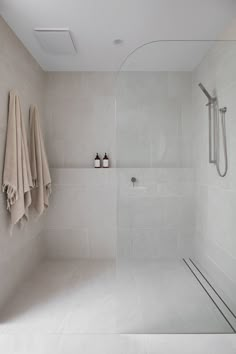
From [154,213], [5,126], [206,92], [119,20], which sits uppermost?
[119,20]

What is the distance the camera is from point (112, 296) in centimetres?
220

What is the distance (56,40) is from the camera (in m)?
2.41

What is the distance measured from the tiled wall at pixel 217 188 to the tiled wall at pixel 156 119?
0.08 m

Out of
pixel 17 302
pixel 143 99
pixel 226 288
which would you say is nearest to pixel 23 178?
pixel 17 302

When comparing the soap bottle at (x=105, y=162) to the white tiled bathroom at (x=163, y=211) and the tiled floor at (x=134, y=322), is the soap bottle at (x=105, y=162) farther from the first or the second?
the tiled floor at (x=134, y=322)

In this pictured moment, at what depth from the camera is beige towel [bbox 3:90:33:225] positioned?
210 cm

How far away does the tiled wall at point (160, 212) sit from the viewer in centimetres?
175

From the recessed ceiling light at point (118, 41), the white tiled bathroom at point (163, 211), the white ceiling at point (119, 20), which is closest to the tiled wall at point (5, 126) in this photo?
the white tiled bathroom at point (163, 211)

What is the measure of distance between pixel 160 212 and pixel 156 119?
0.61m

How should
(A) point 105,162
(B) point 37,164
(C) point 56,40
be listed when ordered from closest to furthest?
1. (C) point 56,40
2. (B) point 37,164
3. (A) point 105,162

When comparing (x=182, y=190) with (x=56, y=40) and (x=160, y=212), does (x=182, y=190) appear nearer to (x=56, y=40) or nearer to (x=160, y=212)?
(x=160, y=212)

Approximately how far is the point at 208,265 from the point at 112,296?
0.87m

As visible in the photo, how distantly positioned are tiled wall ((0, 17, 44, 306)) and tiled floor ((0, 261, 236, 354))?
1.20ft

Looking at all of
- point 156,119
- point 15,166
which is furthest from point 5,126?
point 156,119
